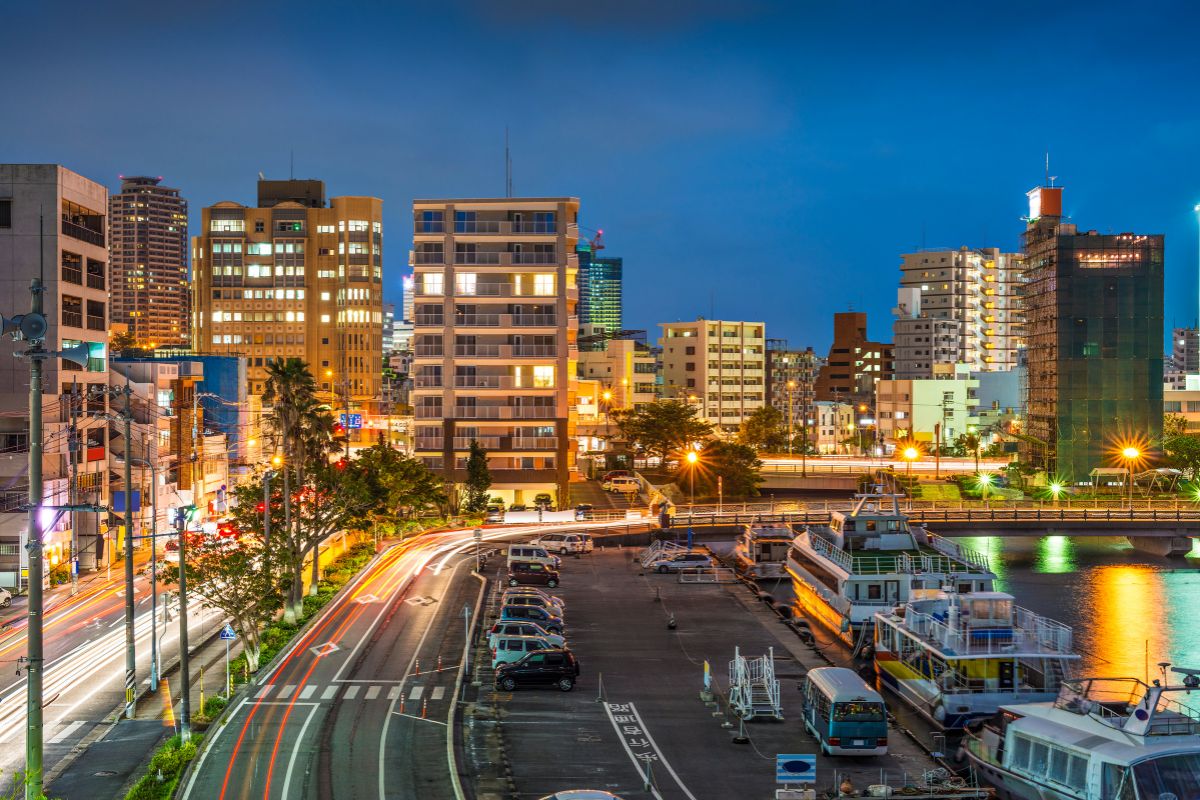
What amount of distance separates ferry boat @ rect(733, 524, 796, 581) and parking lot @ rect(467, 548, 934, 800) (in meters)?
21.0

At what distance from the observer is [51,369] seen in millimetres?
64562

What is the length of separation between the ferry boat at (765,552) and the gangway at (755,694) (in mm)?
35470

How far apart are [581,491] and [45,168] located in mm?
52237

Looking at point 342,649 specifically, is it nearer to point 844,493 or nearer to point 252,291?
point 844,493

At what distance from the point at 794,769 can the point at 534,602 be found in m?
24.1

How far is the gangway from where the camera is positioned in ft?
117

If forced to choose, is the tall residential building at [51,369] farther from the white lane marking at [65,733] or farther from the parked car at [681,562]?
the parked car at [681,562]

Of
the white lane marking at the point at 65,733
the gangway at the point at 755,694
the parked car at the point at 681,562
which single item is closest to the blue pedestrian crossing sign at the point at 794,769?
the gangway at the point at 755,694

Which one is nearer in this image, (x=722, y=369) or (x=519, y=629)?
(x=519, y=629)

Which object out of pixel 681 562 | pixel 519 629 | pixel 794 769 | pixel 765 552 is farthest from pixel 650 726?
pixel 765 552

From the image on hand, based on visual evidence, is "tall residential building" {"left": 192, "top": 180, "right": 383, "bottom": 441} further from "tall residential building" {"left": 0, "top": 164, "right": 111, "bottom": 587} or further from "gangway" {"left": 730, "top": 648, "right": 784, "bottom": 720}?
"gangway" {"left": 730, "top": 648, "right": 784, "bottom": 720}

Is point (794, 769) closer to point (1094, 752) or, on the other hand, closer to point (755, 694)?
point (1094, 752)

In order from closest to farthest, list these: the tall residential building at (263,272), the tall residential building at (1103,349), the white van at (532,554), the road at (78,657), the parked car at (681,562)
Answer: the road at (78,657) → the white van at (532,554) → the parked car at (681,562) → the tall residential building at (1103,349) → the tall residential building at (263,272)

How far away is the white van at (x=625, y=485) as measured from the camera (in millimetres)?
103688
